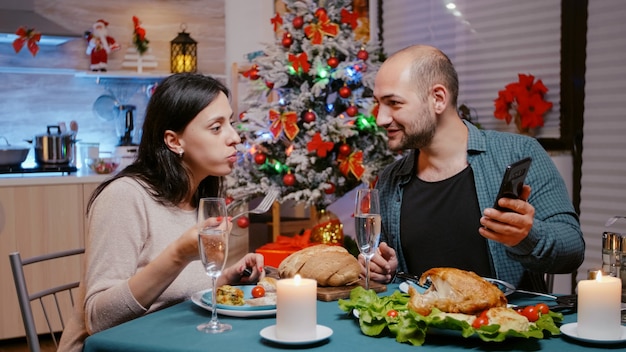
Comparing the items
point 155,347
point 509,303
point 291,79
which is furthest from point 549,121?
point 155,347

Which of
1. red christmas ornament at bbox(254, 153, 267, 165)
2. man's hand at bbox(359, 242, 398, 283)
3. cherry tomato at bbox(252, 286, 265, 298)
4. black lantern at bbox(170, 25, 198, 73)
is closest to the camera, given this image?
cherry tomato at bbox(252, 286, 265, 298)

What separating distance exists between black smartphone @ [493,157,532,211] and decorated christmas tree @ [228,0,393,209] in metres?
2.51

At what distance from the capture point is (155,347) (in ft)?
4.79

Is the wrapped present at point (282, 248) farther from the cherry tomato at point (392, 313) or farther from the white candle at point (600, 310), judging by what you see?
the white candle at point (600, 310)

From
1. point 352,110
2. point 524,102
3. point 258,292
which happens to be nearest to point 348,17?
point 352,110

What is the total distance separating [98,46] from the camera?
5164 millimetres

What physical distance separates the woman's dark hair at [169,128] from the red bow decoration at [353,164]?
82.3 inches

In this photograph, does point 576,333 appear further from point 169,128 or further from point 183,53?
point 183,53

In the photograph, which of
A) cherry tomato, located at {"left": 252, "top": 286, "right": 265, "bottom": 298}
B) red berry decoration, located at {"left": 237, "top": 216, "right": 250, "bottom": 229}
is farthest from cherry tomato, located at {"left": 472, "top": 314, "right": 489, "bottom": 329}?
red berry decoration, located at {"left": 237, "top": 216, "right": 250, "bottom": 229}

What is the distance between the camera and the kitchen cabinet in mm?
4449

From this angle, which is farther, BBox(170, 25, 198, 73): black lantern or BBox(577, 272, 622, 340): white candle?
BBox(170, 25, 198, 73): black lantern

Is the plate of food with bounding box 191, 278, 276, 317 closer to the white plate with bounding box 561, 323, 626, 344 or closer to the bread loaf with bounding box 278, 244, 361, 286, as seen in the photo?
the bread loaf with bounding box 278, 244, 361, 286

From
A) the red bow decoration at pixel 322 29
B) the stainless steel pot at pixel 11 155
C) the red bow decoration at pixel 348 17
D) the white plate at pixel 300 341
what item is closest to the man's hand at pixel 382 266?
the white plate at pixel 300 341

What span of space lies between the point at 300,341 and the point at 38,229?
346 cm
